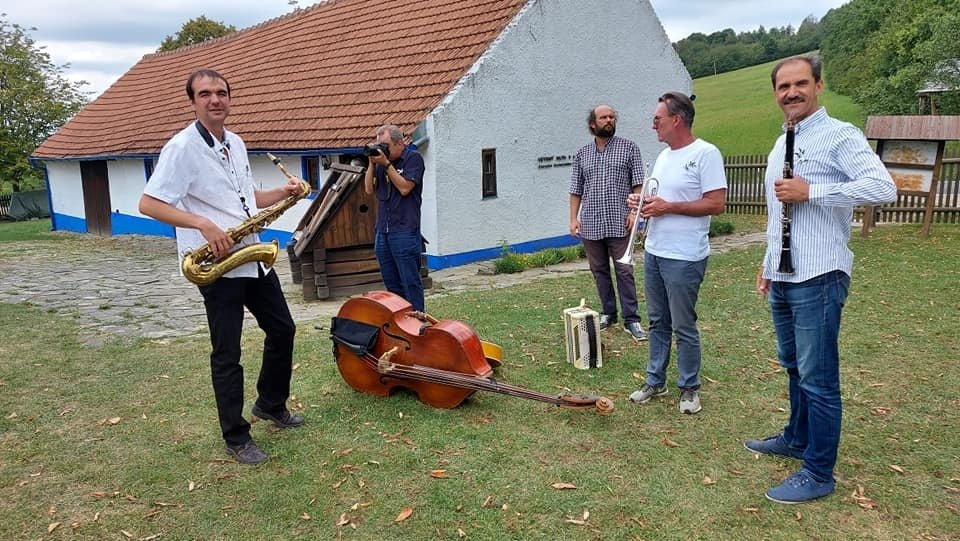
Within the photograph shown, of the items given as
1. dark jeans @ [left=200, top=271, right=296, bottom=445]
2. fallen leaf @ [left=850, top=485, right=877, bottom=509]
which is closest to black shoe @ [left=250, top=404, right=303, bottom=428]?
dark jeans @ [left=200, top=271, right=296, bottom=445]

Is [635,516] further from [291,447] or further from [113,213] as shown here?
[113,213]

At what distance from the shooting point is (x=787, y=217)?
3.28 metres

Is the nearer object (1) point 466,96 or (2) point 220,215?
(2) point 220,215

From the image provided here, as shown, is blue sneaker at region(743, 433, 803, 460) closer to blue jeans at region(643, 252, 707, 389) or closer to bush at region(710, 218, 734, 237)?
blue jeans at region(643, 252, 707, 389)

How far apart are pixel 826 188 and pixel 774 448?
5.44ft

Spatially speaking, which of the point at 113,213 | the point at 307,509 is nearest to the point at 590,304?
the point at 307,509

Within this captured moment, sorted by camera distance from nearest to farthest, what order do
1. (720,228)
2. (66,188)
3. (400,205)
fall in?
(400,205)
(720,228)
(66,188)

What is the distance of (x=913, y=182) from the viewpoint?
11.3 meters

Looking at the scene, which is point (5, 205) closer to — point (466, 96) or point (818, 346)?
point (466, 96)

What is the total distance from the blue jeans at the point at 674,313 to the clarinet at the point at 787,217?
0.96m

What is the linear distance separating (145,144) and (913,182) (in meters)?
16.6

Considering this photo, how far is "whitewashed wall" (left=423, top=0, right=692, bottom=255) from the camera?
35.4ft

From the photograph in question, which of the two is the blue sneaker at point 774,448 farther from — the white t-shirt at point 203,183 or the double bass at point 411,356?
the white t-shirt at point 203,183

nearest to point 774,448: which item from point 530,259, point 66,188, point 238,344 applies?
point 238,344
